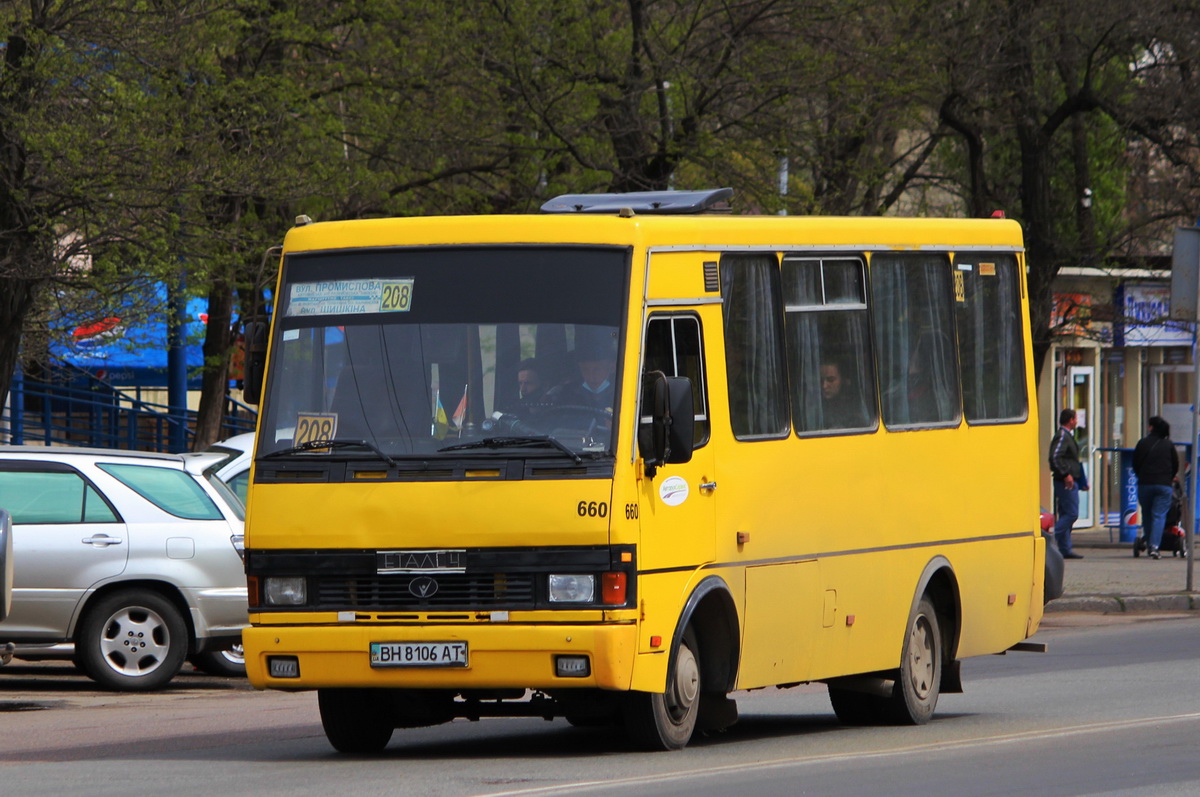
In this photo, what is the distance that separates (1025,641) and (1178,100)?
14935 mm

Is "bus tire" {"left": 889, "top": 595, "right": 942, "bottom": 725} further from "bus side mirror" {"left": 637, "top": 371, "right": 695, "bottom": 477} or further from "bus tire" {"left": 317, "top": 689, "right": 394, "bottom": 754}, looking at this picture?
"bus tire" {"left": 317, "top": 689, "right": 394, "bottom": 754}

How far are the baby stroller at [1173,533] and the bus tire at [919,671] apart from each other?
15966mm

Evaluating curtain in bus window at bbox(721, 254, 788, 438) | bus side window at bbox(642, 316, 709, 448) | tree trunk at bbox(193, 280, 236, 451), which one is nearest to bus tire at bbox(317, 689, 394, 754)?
bus side window at bbox(642, 316, 709, 448)

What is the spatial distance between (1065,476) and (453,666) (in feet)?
60.4

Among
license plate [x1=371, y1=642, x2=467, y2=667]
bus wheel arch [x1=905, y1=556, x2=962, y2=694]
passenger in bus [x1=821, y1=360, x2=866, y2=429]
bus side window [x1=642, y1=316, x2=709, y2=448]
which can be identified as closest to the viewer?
license plate [x1=371, y1=642, x2=467, y2=667]

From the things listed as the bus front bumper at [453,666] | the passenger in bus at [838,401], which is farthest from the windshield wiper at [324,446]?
the passenger in bus at [838,401]

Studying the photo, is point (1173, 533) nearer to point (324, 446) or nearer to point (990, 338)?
point (990, 338)

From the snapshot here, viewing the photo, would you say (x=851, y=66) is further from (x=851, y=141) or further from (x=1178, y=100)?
(x=1178, y=100)

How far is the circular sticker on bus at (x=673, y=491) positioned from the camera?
30.6 feet

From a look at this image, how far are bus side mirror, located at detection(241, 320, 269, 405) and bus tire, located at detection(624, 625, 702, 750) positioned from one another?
7.88ft

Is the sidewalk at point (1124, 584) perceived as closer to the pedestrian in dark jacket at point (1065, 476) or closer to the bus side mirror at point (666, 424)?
the pedestrian in dark jacket at point (1065, 476)

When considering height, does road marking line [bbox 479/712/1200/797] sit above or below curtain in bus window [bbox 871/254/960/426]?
below

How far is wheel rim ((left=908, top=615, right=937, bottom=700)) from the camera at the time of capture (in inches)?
456

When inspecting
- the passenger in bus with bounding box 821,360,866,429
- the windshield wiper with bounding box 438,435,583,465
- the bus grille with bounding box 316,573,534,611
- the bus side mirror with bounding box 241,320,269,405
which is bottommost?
the bus grille with bounding box 316,573,534,611
